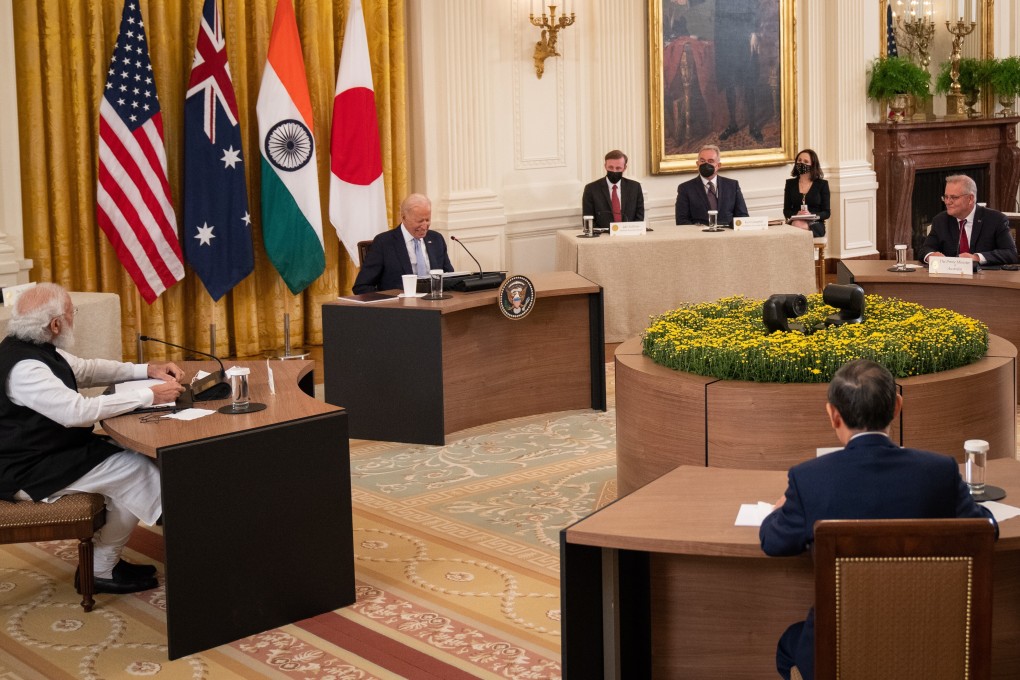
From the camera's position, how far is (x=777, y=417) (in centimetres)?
518

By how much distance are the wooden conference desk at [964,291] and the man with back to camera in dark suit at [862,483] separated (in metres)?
4.86

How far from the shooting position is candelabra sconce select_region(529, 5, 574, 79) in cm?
1115

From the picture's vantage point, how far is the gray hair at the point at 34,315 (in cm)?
480

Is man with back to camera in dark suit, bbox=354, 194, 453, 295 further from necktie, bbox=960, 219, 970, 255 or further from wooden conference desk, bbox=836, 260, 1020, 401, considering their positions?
necktie, bbox=960, 219, 970, 255

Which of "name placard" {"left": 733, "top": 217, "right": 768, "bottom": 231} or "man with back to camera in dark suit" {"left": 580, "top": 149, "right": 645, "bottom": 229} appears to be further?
"man with back to camera in dark suit" {"left": 580, "top": 149, "right": 645, "bottom": 229}

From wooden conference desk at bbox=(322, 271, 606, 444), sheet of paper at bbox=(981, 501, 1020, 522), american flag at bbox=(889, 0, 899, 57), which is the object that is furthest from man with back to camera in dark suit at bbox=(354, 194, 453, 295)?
american flag at bbox=(889, 0, 899, 57)

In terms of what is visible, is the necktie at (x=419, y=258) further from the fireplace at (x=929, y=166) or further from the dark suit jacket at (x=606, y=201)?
the fireplace at (x=929, y=166)

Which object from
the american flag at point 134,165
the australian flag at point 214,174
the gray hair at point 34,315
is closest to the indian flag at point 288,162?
the australian flag at point 214,174

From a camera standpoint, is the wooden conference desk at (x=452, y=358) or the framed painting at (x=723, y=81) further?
the framed painting at (x=723, y=81)

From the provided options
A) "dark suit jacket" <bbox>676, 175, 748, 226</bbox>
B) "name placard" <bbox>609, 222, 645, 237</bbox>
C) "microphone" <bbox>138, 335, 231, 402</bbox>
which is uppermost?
"dark suit jacket" <bbox>676, 175, 748, 226</bbox>

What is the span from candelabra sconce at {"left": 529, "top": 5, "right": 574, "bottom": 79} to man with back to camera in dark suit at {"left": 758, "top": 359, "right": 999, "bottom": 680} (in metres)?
8.31

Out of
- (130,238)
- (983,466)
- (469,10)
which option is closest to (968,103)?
(469,10)

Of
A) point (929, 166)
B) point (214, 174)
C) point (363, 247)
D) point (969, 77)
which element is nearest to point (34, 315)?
point (363, 247)

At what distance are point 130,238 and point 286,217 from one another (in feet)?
4.09
